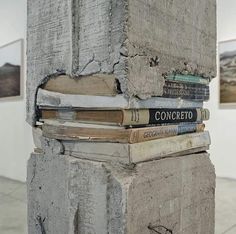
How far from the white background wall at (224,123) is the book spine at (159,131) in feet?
9.42

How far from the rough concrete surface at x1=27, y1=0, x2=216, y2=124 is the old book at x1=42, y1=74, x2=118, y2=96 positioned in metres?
0.02

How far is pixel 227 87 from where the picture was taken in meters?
3.91

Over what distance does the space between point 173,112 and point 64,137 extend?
1.28ft

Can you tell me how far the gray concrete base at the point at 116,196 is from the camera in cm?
93

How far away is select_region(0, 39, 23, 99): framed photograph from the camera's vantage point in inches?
152

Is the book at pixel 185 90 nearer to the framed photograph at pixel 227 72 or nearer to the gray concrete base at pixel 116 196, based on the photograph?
the gray concrete base at pixel 116 196

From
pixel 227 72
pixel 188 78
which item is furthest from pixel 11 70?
pixel 188 78

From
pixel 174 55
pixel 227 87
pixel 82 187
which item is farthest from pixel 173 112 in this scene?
pixel 227 87

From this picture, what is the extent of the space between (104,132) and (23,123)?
3.11 meters

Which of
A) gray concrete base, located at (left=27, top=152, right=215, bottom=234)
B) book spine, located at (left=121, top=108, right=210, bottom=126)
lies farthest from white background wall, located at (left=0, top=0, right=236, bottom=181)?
book spine, located at (left=121, top=108, right=210, bottom=126)

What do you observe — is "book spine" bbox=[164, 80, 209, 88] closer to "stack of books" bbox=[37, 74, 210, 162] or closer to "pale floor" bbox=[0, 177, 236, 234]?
"stack of books" bbox=[37, 74, 210, 162]

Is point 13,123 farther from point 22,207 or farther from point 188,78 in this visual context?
point 188,78

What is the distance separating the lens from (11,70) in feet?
13.1

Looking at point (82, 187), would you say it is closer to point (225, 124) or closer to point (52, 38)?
point (52, 38)
